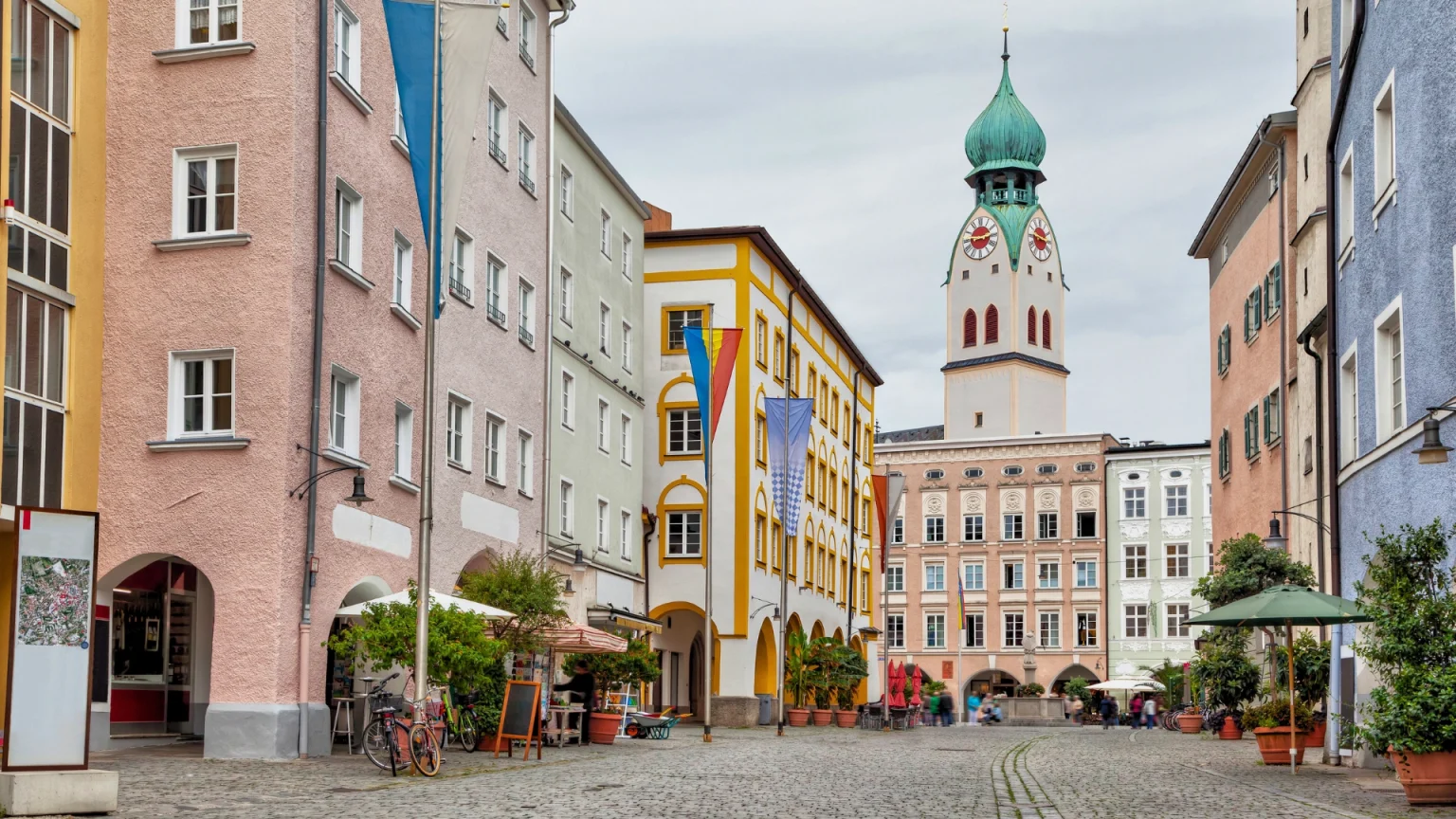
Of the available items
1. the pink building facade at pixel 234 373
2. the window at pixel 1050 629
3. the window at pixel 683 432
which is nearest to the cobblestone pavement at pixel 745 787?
the pink building facade at pixel 234 373

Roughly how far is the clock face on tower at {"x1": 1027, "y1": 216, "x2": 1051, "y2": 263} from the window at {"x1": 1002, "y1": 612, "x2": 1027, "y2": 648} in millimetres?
29753

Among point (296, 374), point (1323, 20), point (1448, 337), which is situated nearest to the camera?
point (1448, 337)

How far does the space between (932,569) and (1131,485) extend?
1211cm

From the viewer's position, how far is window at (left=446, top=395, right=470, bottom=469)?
103ft

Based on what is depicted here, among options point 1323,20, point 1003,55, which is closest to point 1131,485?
point 1003,55

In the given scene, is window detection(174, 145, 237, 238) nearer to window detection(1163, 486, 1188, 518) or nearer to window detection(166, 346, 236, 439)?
window detection(166, 346, 236, 439)

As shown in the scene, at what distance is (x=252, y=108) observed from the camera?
2500 centimetres

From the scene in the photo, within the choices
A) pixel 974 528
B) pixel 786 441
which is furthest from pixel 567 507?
pixel 974 528

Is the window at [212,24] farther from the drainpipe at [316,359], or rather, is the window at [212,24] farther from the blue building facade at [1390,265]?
the blue building facade at [1390,265]

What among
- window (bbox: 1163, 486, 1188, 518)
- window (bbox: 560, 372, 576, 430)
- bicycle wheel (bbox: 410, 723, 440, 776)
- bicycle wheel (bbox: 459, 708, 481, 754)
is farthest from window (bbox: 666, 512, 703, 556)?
window (bbox: 1163, 486, 1188, 518)

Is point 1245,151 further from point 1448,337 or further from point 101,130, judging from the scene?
point 101,130

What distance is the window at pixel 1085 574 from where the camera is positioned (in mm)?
94938

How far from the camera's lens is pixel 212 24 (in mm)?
25359

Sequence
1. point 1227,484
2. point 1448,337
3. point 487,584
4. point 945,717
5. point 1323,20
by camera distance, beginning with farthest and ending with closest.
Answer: point 945,717
point 1227,484
point 1323,20
point 487,584
point 1448,337
